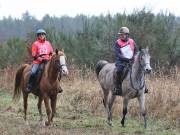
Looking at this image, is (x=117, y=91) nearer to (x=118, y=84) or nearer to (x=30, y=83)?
(x=118, y=84)

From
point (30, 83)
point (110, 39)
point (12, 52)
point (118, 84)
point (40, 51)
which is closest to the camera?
point (40, 51)

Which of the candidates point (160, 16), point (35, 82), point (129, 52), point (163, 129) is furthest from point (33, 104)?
A: point (160, 16)

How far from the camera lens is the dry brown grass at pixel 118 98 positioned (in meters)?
13.8

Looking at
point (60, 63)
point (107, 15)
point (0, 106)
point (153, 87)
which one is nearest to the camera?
point (60, 63)

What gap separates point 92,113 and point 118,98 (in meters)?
1.33

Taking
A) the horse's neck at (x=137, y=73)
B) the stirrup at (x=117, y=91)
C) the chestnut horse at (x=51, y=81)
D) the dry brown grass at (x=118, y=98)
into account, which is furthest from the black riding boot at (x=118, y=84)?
the chestnut horse at (x=51, y=81)

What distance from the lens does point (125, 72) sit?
12.7m

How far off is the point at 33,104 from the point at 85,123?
488cm

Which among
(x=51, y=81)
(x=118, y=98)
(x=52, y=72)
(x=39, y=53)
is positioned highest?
(x=39, y=53)

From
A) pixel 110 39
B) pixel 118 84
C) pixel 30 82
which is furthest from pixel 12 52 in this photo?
pixel 118 84

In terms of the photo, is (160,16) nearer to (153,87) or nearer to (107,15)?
(107,15)

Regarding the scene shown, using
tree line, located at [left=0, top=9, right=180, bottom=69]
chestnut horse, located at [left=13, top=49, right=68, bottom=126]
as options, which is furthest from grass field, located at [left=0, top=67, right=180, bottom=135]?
tree line, located at [left=0, top=9, right=180, bottom=69]

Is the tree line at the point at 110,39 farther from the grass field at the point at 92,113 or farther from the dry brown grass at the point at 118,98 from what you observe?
the grass field at the point at 92,113

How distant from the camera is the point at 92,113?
48.5ft
